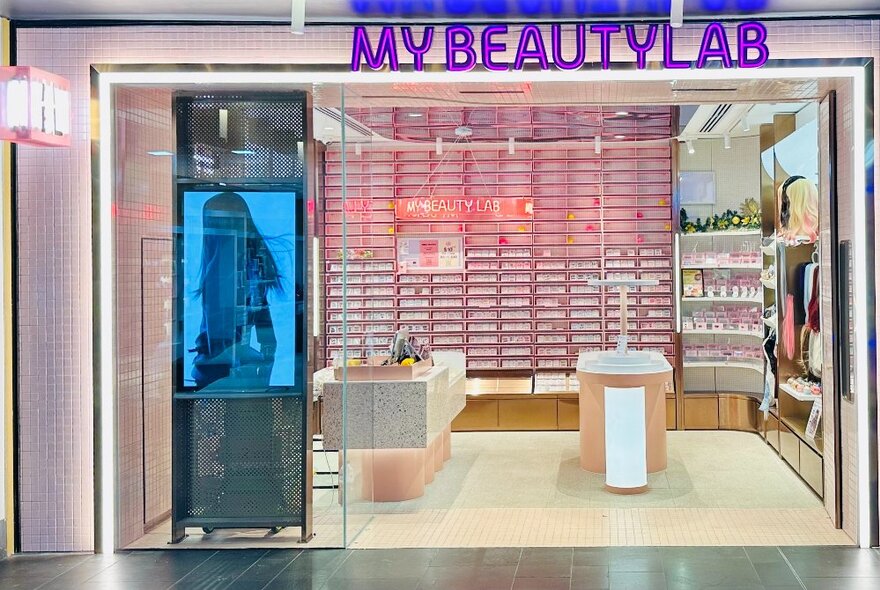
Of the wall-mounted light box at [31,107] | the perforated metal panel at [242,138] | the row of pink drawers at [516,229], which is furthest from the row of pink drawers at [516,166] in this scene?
the wall-mounted light box at [31,107]

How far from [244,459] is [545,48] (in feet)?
9.31

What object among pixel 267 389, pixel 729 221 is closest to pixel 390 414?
pixel 267 389

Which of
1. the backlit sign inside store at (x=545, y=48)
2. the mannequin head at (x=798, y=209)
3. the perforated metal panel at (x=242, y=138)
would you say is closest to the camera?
the backlit sign inside store at (x=545, y=48)

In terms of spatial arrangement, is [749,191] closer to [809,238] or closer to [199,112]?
[809,238]

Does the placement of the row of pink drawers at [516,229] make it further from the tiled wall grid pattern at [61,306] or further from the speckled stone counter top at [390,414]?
the tiled wall grid pattern at [61,306]

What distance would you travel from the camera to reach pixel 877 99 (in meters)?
4.52

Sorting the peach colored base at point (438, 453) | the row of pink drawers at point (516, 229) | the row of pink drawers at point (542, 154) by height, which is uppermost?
the row of pink drawers at point (542, 154)

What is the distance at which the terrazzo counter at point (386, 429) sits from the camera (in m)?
4.96

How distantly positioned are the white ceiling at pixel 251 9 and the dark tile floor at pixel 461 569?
113 inches

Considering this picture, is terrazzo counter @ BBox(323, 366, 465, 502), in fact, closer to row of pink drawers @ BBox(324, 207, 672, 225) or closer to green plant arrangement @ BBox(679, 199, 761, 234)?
row of pink drawers @ BBox(324, 207, 672, 225)

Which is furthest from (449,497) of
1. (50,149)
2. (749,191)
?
(749,191)

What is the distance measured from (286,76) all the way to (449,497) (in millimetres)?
3049

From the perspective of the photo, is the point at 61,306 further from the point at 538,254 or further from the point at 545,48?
the point at 538,254

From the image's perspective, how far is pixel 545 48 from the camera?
15.1 ft
